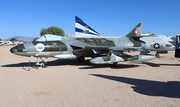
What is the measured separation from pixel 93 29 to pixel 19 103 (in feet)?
49.1

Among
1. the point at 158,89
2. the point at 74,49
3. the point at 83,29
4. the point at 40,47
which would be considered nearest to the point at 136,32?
the point at 74,49

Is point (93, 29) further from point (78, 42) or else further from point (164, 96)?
point (164, 96)

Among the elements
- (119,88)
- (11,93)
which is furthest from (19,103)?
(119,88)

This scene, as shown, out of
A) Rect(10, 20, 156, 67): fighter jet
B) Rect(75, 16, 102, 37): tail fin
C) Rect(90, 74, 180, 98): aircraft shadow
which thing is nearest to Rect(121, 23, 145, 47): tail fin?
Rect(10, 20, 156, 67): fighter jet

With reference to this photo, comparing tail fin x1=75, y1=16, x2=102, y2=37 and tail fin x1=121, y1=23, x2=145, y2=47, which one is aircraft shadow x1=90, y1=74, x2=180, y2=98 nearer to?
tail fin x1=121, y1=23, x2=145, y2=47

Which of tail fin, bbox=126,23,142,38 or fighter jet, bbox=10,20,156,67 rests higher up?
tail fin, bbox=126,23,142,38

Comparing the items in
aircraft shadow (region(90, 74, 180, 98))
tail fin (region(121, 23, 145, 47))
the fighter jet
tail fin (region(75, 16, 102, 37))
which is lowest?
aircraft shadow (region(90, 74, 180, 98))

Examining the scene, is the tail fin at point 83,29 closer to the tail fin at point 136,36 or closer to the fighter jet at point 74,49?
the tail fin at point 136,36

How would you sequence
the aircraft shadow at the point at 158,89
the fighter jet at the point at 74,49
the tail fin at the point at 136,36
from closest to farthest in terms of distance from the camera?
the aircraft shadow at the point at 158,89
the fighter jet at the point at 74,49
the tail fin at the point at 136,36

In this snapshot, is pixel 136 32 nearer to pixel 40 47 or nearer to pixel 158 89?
pixel 40 47

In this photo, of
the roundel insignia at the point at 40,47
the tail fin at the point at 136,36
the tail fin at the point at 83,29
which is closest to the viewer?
the roundel insignia at the point at 40,47

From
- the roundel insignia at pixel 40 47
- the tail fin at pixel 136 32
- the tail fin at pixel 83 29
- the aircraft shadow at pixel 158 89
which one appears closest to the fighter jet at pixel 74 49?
the roundel insignia at pixel 40 47

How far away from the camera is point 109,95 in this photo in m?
5.04

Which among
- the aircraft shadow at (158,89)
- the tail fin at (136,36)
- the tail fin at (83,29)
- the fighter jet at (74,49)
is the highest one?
the tail fin at (83,29)
